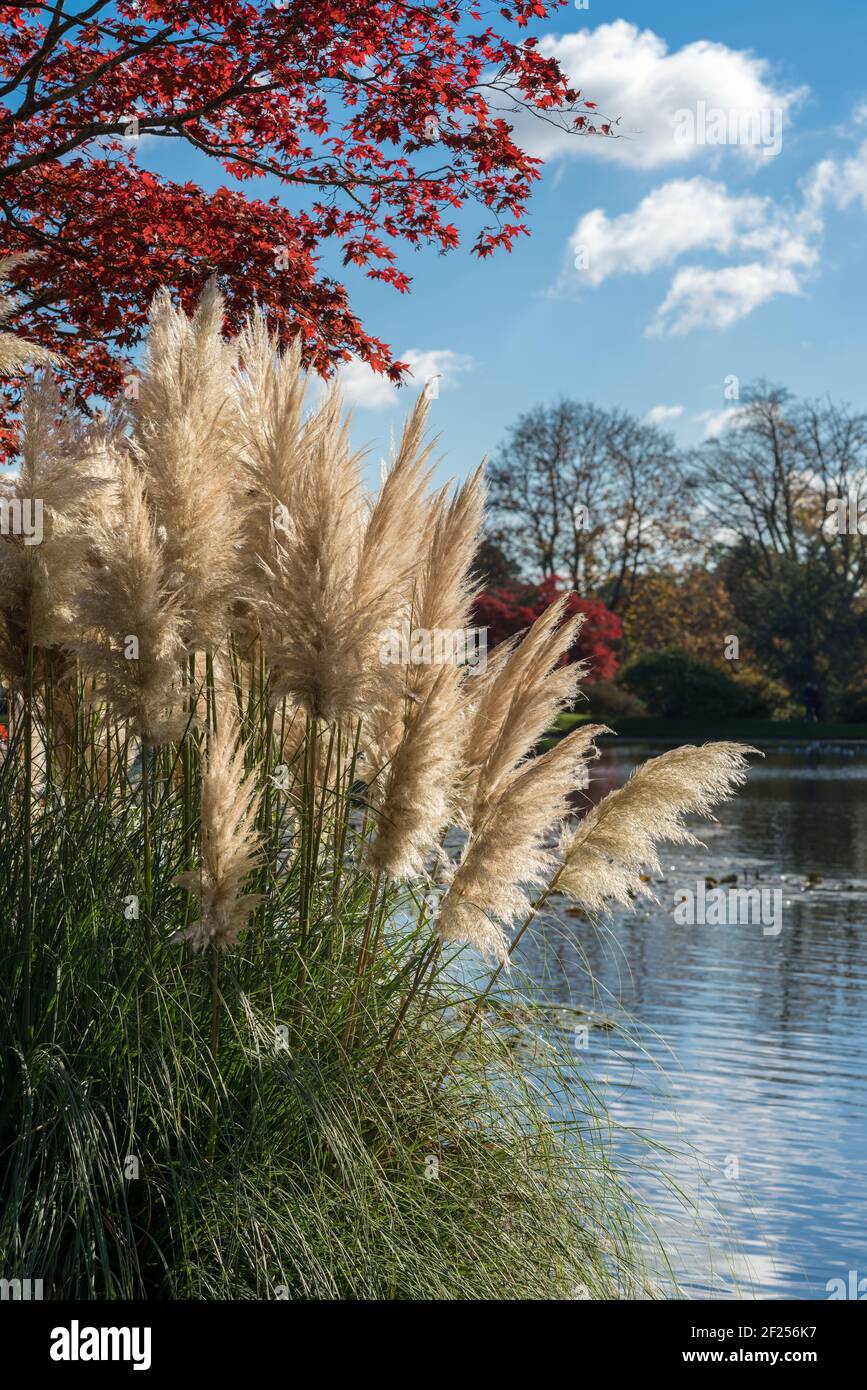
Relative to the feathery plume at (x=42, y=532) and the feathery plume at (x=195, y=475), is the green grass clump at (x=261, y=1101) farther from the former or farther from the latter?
the feathery plume at (x=195, y=475)

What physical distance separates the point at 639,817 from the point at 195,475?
1.53m

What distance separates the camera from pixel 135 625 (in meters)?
3.33

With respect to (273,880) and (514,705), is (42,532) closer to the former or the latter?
(273,880)

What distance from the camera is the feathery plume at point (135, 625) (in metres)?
3.30

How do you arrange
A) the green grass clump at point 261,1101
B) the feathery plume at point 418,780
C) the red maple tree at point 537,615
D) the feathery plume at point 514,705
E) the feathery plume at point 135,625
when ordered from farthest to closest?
1. the red maple tree at point 537,615
2. the feathery plume at point 514,705
3. the feathery plume at point 418,780
4. the feathery plume at point 135,625
5. the green grass clump at point 261,1101

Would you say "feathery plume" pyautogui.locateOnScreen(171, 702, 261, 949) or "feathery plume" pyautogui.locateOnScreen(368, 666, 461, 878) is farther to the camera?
"feathery plume" pyautogui.locateOnScreen(368, 666, 461, 878)

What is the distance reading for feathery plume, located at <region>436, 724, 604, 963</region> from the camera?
3.55 meters

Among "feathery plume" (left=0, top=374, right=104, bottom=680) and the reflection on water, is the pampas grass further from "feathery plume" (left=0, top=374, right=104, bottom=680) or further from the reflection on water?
the reflection on water

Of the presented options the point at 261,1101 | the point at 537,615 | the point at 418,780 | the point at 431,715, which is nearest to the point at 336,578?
the point at 431,715

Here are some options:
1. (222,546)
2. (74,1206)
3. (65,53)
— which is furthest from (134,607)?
(65,53)

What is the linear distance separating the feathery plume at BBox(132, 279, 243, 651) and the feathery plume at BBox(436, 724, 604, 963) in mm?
888

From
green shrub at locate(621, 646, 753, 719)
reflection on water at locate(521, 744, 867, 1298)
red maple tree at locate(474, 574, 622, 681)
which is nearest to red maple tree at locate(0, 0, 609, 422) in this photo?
reflection on water at locate(521, 744, 867, 1298)

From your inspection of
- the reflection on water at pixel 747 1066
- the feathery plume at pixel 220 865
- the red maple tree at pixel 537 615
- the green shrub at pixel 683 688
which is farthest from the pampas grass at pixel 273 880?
the green shrub at pixel 683 688

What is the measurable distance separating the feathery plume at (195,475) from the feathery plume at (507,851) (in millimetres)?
888
